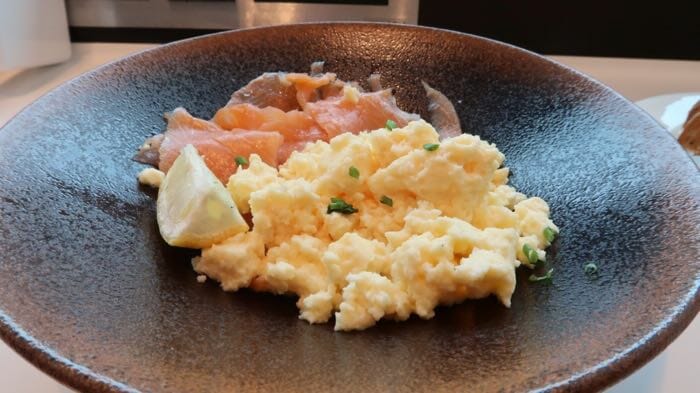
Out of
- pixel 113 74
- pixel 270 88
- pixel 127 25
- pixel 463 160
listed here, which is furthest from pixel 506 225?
pixel 127 25

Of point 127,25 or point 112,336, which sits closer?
point 112,336

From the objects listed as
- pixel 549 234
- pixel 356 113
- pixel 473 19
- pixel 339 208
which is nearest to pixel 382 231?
pixel 339 208

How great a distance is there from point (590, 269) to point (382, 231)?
1.08 ft

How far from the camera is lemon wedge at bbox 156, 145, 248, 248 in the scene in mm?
1075

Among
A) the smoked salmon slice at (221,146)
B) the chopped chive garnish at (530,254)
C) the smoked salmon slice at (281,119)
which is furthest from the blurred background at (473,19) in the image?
the chopped chive garnish at (530,254)

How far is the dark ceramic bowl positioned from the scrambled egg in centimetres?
4

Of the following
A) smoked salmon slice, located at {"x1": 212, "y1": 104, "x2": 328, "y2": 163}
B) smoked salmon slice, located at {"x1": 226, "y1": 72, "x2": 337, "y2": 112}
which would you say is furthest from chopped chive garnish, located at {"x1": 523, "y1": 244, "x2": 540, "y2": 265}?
smoked salmon slice, located at {"x1": 226, "y1": 72, "x2": 337, "y2": 112}

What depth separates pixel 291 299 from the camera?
106cm

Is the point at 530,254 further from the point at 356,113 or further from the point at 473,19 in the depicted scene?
the point at 473,19

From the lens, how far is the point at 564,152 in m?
1.35

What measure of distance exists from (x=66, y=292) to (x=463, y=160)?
0.62 meters

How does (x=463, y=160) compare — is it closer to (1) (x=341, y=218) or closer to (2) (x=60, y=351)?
(1) (x=341, y=218)

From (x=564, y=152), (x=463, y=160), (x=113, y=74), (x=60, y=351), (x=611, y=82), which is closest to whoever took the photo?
(x=60, y=351)

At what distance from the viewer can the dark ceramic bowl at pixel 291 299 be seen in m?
0.84
